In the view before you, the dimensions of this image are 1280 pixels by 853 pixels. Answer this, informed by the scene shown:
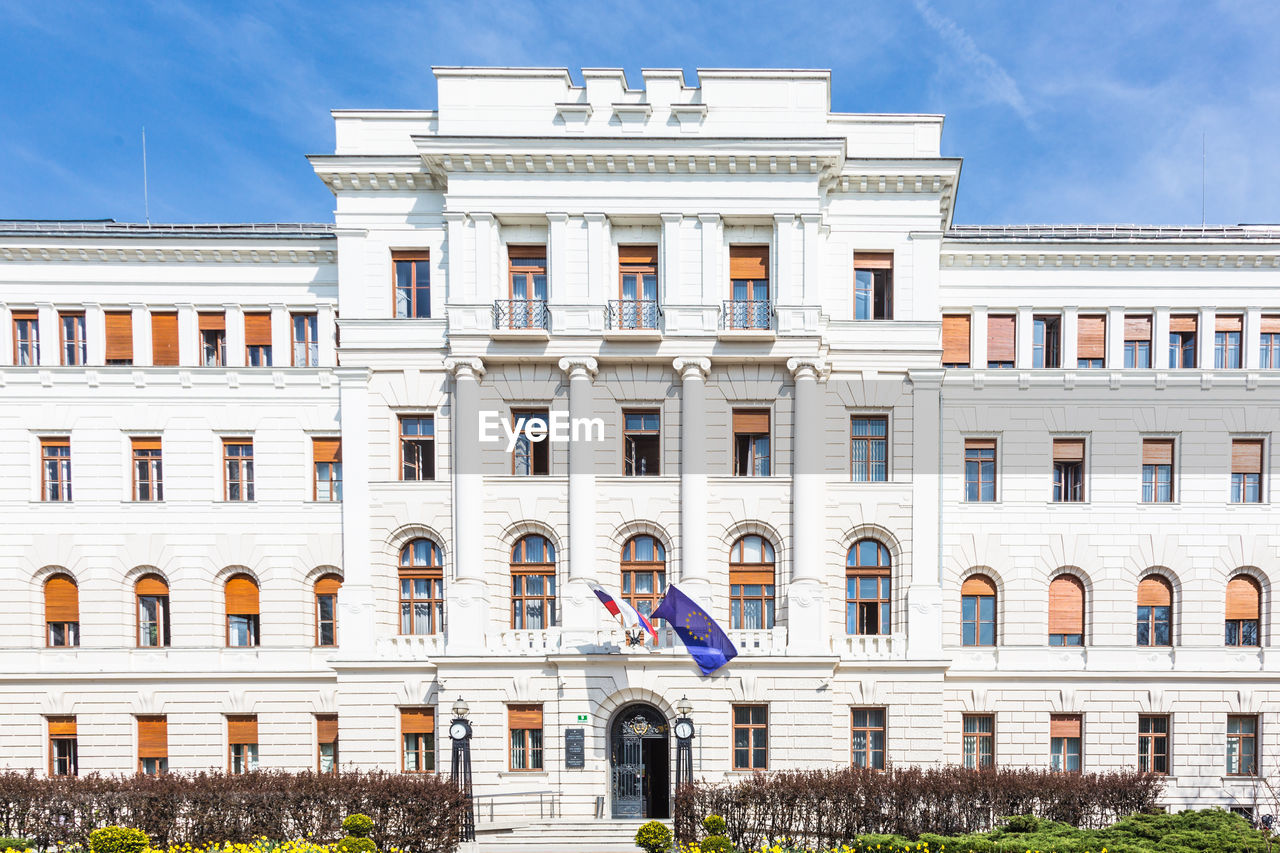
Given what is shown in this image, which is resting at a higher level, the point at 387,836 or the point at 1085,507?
the point at 1085,507

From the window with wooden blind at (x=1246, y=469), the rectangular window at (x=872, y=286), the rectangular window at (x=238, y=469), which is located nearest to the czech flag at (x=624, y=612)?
the rectangular window at (x=872, y=286)

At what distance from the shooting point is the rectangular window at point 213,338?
28094mm

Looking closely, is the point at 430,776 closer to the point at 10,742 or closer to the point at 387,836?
the point at 387,836

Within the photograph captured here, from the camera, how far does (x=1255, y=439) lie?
90.6 ft

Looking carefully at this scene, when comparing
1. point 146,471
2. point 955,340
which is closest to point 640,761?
point 955,340

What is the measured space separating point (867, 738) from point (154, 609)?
24051mm

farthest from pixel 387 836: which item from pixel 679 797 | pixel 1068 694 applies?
pixel 1068 694

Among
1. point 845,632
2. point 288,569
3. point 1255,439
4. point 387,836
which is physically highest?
point 1255,439

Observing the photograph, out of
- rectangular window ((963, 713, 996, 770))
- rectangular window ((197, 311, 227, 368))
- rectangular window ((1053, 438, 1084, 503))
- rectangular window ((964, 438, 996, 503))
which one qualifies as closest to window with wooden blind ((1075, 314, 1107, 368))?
rectangular window ((1053, 438, 1084, 503))

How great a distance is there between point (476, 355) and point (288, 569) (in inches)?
394

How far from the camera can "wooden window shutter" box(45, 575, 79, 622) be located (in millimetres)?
27547

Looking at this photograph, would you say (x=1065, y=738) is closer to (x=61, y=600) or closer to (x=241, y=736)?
(x=241, y=736)

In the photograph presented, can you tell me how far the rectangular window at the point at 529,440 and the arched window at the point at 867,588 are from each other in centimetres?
1032

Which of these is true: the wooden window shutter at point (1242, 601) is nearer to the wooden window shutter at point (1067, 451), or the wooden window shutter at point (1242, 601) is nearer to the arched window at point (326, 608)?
the wooden window shutter at point (1067, 451)
